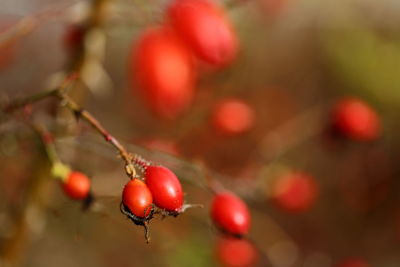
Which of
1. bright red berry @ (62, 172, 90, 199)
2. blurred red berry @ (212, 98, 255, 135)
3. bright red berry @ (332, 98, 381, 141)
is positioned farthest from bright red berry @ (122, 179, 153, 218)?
blurred red berry @ (212, 98, 255, 135)

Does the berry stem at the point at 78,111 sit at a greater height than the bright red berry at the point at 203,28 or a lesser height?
greater

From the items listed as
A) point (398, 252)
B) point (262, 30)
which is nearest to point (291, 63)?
point (262, 30)

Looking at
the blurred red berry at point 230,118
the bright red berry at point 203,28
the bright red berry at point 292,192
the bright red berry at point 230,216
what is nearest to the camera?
the bright red berry at point 230,216

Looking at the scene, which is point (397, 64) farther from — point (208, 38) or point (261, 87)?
point (208, 38)

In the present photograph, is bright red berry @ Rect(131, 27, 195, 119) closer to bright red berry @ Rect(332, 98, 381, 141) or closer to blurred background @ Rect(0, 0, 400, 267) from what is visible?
blurred background @ Rect(0, 0, 400, 267)

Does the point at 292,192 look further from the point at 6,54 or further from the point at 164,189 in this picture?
the point at 164,189

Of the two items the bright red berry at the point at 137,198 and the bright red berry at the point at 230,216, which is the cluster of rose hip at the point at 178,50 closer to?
the bright red berry at the point at 230,216

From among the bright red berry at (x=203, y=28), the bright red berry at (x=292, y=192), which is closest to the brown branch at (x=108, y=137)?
the bright red berry at (x=203, y=28)

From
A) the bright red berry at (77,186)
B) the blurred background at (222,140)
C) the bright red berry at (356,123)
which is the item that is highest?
the bright red berry at (77,186)
